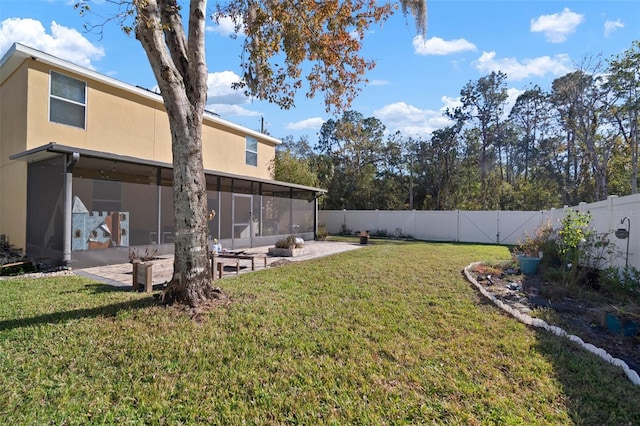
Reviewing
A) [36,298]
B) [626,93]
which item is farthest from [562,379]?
[626,93]

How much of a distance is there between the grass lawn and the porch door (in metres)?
7.37

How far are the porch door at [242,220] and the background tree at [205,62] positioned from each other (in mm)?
5586

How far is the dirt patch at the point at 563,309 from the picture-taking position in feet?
12.3

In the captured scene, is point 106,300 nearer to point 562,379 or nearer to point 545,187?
point 562,379

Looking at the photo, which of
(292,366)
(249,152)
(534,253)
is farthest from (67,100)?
(534,253)

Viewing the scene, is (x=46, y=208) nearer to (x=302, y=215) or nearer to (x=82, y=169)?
(x=82, y=169)

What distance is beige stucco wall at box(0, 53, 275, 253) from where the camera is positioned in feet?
28.0

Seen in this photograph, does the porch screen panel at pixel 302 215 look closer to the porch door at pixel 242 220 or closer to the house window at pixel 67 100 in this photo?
the porch door at pixel 242 220

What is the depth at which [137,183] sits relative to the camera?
9266 mm

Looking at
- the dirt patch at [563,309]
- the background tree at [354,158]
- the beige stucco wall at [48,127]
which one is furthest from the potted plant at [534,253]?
the background tree at [354,158]

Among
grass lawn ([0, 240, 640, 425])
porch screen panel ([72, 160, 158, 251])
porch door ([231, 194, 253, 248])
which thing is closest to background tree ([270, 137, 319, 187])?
porch door ([231, 194, 253, 248])

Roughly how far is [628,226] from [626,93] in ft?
59.4

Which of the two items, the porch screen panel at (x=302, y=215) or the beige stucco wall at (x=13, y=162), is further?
the porch screen panel at (x=302, y=215)

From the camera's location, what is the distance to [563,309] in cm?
511
